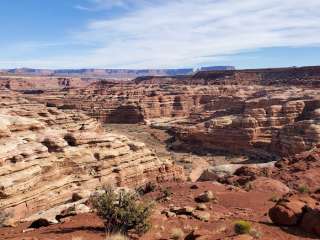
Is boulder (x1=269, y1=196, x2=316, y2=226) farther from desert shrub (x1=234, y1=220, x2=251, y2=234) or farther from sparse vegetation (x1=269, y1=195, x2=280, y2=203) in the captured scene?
sparse vegetation (x1=269, y1=195, x2=280, y2=203)

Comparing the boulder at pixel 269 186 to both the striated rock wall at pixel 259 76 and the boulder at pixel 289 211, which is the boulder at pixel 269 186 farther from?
the striated rock wall at pixel 259 76

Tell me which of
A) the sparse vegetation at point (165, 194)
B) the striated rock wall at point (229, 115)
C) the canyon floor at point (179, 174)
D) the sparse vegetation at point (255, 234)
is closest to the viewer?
the sparse vegetation at point (255, 234)

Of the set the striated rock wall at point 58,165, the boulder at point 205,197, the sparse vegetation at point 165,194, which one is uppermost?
the boulder at point 205,197

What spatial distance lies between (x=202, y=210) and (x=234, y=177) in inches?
338

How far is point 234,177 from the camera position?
77.5 ft

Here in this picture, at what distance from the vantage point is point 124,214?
12.8 meters

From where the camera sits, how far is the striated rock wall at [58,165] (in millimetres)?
23188

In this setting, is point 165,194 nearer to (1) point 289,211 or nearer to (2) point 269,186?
(2) point 269,186

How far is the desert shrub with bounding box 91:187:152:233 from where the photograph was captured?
12.8 m

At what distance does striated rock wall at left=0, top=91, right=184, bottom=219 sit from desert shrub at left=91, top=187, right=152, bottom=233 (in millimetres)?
9890

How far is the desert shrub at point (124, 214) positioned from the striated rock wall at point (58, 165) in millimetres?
9890

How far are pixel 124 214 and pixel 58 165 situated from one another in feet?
48.1

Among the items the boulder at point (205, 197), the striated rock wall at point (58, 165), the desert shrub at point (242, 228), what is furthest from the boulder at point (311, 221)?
the striated rock wall at point (58, 165)

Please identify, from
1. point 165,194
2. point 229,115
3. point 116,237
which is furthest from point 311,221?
point 229,115
